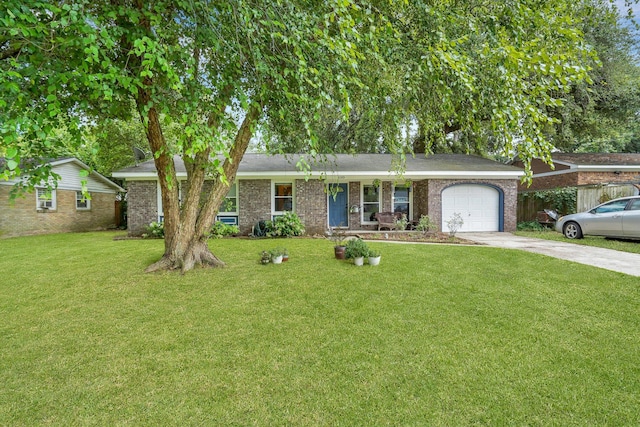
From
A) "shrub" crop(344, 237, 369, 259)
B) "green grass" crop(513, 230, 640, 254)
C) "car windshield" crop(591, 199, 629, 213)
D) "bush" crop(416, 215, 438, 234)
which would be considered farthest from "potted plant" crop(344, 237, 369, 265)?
"car windshield" crop(591, 199, 629, 213)

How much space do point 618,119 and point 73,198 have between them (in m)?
27.4

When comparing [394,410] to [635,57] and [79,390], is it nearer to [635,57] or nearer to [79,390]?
[79,390]

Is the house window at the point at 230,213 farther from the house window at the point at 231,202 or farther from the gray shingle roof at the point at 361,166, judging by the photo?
the gray shingle roof at the point at 361,166

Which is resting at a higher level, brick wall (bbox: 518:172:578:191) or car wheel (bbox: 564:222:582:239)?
brick wall (bbox: 518:172:578:191)

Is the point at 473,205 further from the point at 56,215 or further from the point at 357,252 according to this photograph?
the point at 56,215

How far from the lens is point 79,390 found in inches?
97.3

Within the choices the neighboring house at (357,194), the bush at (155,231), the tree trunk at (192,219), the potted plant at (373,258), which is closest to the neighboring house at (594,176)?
the neighboring house at (357,194)

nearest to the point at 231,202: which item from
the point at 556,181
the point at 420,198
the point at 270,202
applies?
the point at 270,202

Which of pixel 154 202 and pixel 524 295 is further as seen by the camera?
pixel 154 202

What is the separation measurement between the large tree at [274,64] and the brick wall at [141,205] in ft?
25.6

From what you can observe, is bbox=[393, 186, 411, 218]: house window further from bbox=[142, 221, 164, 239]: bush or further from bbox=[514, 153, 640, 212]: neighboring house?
bbox=[142, 221, 164, 239]: bush

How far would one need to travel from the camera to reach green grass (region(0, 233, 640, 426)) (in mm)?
2233

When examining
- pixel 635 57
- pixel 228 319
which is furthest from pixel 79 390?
pixel 635 57

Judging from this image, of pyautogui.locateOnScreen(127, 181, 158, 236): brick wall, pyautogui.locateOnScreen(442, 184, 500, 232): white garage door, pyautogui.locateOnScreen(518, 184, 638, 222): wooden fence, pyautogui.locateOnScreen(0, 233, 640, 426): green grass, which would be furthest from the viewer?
pyautogui.locateOnScreen(442, 184, 500, 232): white garage door
